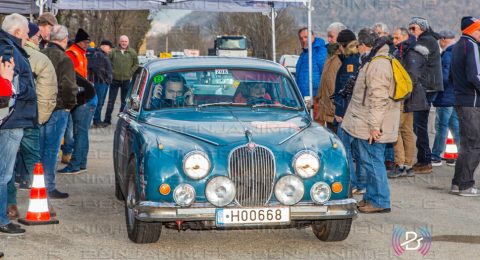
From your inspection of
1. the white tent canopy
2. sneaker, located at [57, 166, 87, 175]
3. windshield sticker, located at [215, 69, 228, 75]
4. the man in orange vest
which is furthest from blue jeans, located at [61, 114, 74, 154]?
Result: windshield sticker, located at [215, 69, 228, 75]

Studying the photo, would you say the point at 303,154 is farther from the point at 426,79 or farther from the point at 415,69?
the point at 426,79

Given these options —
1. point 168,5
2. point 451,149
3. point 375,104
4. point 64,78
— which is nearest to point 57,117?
point 64,78

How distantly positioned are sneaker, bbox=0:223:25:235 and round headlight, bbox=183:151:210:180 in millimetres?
1777

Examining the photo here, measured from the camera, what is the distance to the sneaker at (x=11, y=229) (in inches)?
309

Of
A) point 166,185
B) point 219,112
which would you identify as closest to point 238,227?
point 166,185

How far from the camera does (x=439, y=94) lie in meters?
13.4

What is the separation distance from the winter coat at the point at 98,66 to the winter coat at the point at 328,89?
828cm

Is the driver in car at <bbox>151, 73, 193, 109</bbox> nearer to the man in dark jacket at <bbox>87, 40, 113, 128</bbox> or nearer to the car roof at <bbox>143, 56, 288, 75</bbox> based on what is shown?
the car roof at <bbox>143, 56, 288, 75</bbox>

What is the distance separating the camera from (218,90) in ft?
28.5

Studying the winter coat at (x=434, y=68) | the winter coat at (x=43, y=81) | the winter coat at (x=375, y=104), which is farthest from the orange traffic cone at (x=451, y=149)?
the winter coat at (x=43, y=81)

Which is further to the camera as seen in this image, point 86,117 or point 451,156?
point 451,156

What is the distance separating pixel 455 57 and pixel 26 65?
5.18 metres

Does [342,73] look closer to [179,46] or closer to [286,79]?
[286,79]

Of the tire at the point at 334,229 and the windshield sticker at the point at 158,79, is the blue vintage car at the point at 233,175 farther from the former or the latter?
the windshield sticker at the point at 158,79
